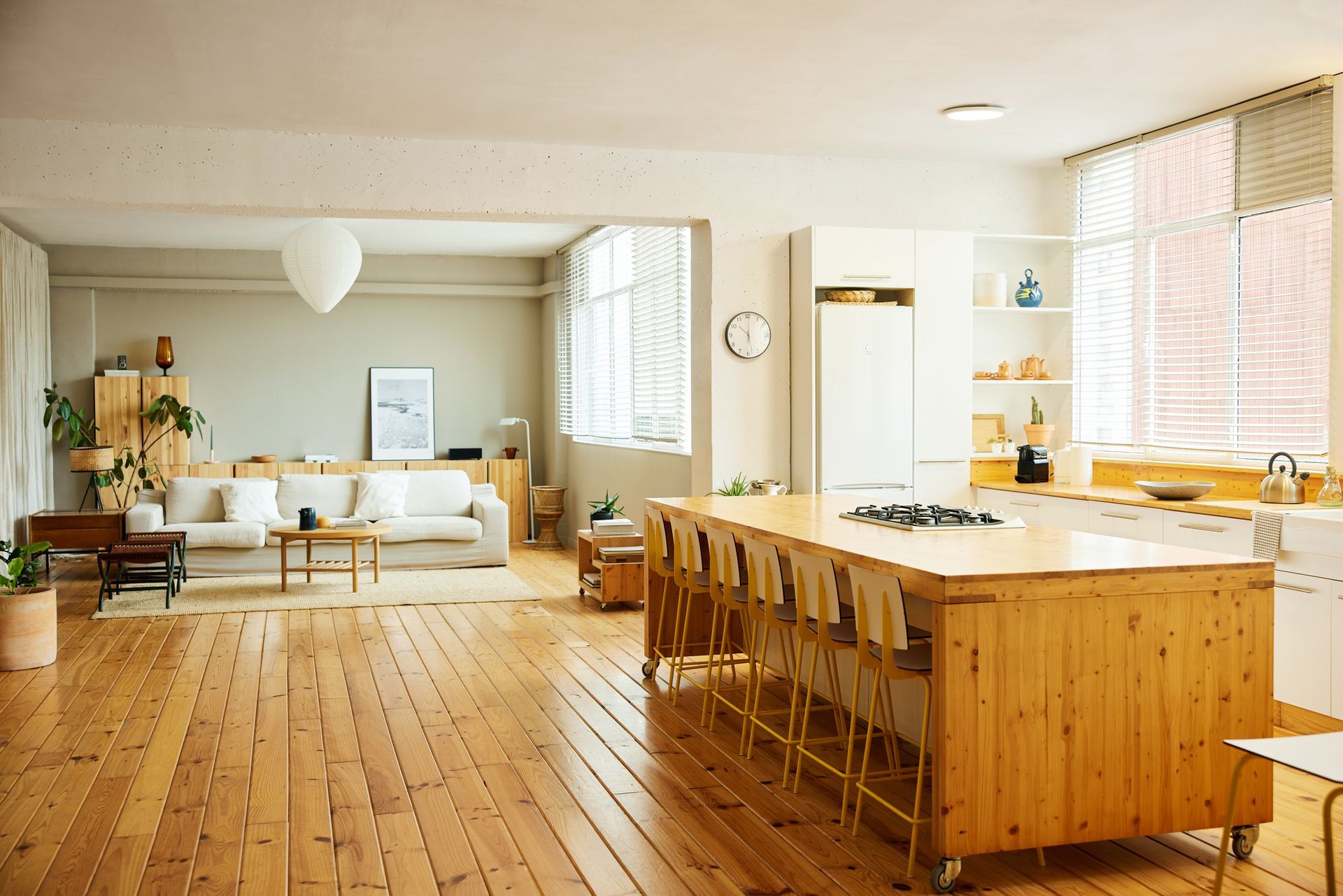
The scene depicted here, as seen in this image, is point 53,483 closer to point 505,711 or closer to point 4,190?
point 4,190

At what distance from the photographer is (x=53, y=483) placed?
428 inches

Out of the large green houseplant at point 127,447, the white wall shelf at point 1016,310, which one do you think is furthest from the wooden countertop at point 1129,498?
the large green houseplant at point 127,447

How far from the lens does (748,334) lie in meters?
6.54

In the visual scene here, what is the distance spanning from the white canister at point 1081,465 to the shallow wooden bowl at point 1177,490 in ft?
3.10

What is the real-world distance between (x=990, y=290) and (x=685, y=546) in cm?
305

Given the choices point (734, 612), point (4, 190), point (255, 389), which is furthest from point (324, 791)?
point (255, 389)

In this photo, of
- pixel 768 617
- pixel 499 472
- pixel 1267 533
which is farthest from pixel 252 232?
pixel 1267 533

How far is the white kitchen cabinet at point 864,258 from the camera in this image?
636 cm

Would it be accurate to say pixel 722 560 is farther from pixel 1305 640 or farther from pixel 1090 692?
pixel 1305 640

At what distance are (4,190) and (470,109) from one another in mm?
2394

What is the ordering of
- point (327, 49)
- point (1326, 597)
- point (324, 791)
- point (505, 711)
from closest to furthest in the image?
point (324, 791) < point (1326, 597) < point (327, 49) < point (505, 711)

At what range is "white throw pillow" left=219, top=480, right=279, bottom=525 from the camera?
8.97 metres

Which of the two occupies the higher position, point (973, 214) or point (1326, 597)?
point (973, 214)

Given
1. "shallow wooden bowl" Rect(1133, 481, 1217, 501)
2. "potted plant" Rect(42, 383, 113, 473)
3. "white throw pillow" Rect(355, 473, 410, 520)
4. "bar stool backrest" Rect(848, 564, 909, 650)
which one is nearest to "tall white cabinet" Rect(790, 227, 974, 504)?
"shallow wooden bowl" Rect(1133, 481, 1217, 501)
